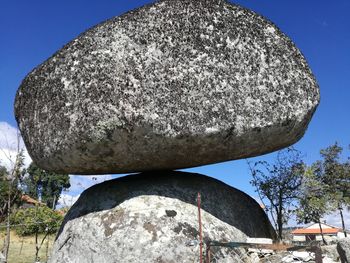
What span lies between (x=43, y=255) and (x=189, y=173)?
1098 cm

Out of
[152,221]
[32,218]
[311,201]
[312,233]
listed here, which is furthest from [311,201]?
[312,233]

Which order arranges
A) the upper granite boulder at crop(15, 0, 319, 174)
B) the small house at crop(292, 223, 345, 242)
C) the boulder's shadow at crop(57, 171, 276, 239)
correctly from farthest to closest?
the small house at crop(292, 223, 345, 242) → the boulder's shadow at crop(57, 171, 276, 239) → the upper granite boulder at crop(15, 0, 319, 174)

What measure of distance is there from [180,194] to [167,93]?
189cm

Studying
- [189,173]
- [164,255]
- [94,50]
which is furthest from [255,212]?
[94,50]

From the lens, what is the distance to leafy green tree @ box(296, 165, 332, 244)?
14445 millimetres

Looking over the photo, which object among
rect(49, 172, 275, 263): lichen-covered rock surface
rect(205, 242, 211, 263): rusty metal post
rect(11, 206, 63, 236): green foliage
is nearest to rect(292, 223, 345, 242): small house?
rect(11, 206, 63, 236): green foliage

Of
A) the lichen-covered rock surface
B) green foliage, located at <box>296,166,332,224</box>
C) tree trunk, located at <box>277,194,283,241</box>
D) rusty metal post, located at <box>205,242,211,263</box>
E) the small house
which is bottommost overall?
rusty metal post, located at <box>205,242,211,263</box>

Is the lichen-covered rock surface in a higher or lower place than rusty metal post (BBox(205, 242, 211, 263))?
higher

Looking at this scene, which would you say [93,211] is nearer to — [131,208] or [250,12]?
[131,208]

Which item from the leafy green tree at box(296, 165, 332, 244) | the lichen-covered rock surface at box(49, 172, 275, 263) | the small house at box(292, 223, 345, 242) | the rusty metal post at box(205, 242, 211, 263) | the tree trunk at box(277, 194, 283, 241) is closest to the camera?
the rusty metal post at box(205, 242, 211, 263)

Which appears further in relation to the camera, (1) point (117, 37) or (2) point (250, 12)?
(2) point (250, 12)

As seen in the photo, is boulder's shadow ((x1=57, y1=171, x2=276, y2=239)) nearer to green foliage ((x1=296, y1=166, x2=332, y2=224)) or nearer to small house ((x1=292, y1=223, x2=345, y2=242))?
green foliage ((x1=296, y1=166, x2=332, y2=224))

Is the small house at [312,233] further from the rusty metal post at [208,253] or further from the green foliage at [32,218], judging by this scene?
the rusty metal post at [208,253]

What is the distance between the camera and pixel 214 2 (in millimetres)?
7496
